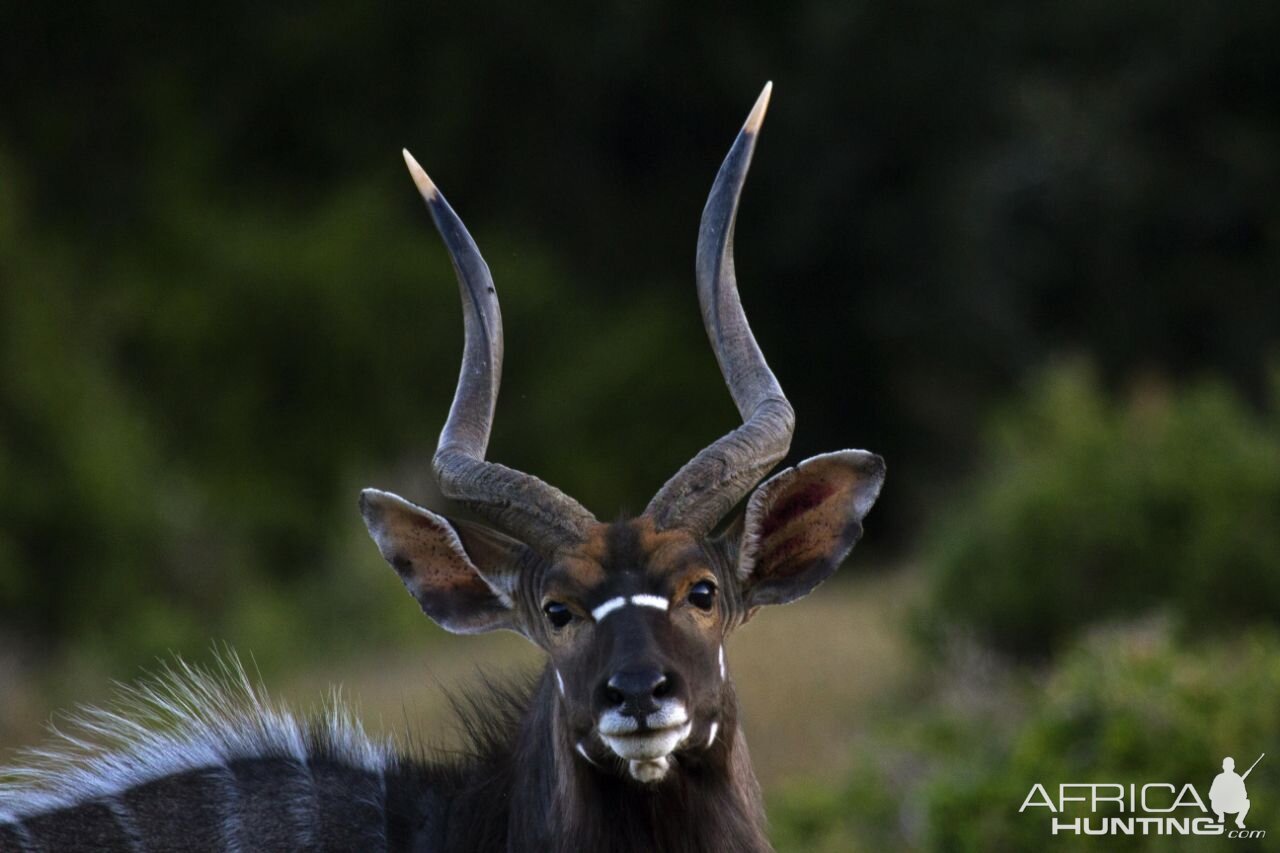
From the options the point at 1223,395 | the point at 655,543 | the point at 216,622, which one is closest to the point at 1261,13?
the point at 1223,395

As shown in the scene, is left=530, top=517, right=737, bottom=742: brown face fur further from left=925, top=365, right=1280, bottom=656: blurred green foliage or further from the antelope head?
left=925, top=365, right=1280, bottom=656: blurred green foliage

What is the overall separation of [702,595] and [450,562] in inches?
30.9

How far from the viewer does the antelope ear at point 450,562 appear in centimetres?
579

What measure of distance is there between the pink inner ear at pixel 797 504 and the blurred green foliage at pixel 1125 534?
20.6 feet

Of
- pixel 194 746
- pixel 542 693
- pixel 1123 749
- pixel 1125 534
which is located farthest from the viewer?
pixel 1125 534

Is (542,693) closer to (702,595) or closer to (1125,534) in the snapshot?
(702,595)

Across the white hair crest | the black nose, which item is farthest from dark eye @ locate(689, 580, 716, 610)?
the white hair crest

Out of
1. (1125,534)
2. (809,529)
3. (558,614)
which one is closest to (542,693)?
(558,614)

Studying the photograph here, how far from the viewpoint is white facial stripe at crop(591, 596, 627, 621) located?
5.36 metres

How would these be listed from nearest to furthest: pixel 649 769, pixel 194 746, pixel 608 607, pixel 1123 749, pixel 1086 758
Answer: pixel 649 769 < pixel 608 607 < pixel 194 746 < pixel 1123 749 < pixel 1086 758

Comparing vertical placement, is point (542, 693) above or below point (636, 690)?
above

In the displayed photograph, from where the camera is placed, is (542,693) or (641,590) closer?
(641,590)

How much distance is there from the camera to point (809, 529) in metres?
5.88

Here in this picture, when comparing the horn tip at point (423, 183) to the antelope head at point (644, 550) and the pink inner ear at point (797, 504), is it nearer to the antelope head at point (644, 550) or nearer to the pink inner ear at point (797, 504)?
the antelope head at point (644, 550)
